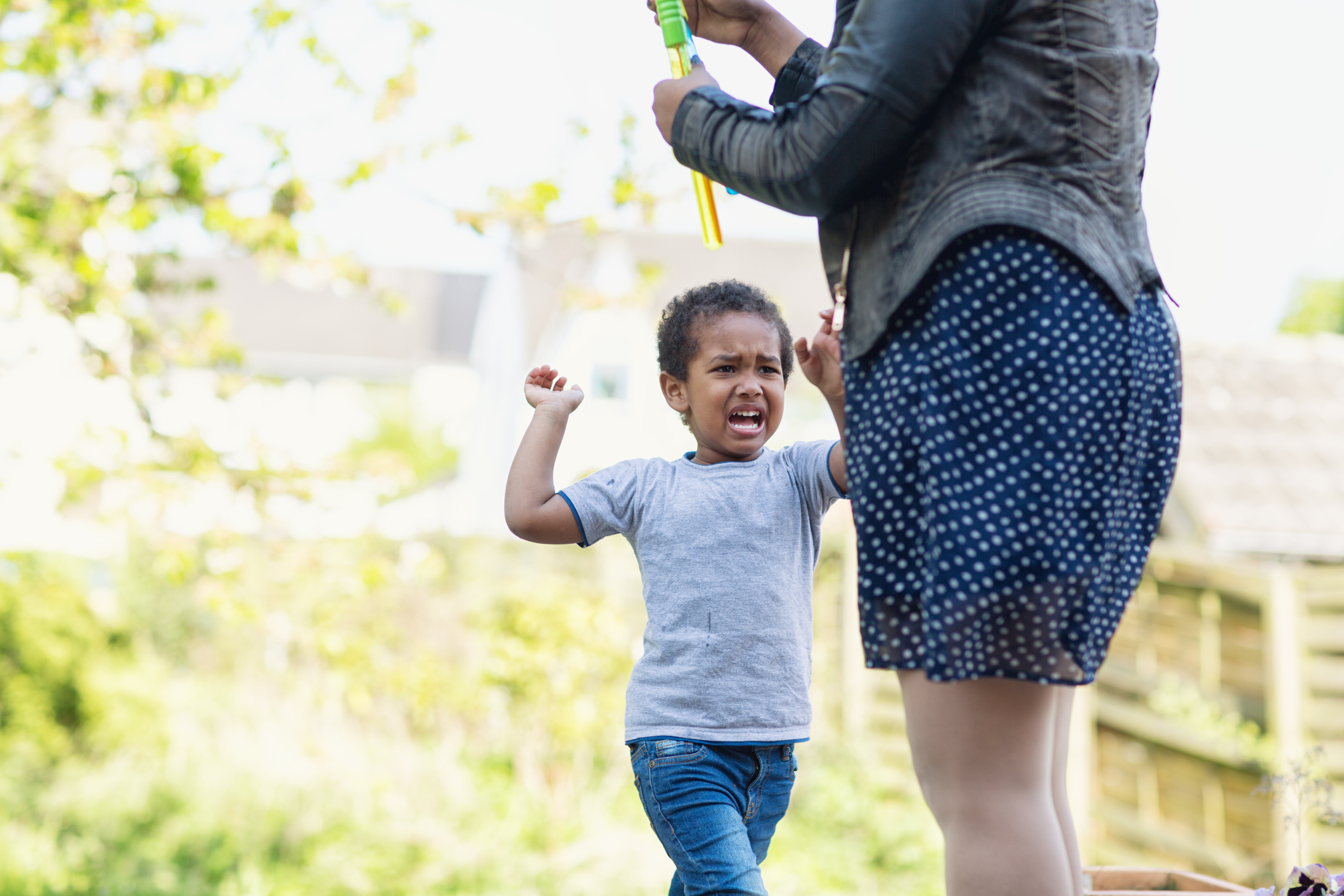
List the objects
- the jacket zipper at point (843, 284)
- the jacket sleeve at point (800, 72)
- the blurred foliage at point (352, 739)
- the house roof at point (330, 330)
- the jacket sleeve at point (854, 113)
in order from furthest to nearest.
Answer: the house roof at point (330, 330)
the blurred foliage at point (352, 739)
the jacket sleeve at point (800, 72)
the jacket zipper at point (843, 284)
the jacket sleeve at point (854, 113)

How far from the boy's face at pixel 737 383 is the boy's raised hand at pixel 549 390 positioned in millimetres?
203

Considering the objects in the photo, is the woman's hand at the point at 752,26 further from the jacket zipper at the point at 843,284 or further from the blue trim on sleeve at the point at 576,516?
the blue trim on sleeve at the point at 576,516

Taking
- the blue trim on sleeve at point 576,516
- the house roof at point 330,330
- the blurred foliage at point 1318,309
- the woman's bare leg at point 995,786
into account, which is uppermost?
the blurred foliage at point 1318,309

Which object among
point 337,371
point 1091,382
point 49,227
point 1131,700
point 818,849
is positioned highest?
point 337,371

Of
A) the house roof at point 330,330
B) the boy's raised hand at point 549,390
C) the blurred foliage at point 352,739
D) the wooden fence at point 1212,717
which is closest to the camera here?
the boy's raised hand at point 549,390

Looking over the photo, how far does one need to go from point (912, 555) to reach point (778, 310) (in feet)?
2.67

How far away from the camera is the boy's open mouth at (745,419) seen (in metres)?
1.74

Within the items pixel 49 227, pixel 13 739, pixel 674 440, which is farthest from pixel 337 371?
pixel 49 227

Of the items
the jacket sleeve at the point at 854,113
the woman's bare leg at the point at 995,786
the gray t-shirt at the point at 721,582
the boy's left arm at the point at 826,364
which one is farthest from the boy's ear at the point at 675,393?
the woman's bare leg at the point at 995,786

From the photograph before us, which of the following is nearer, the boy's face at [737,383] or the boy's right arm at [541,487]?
the boy's right arm at [541,487]

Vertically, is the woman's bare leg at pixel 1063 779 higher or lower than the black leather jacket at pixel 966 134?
lower

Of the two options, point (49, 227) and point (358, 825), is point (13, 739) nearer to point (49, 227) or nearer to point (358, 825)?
point (358, 825)

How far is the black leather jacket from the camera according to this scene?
3.47 feet

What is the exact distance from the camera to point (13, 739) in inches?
226
